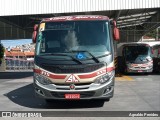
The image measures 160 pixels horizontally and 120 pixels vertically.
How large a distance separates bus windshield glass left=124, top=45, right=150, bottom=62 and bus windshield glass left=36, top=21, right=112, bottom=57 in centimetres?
1314

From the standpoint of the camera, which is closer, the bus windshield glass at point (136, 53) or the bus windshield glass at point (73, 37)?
the bus windshield glass at point (73, 37)

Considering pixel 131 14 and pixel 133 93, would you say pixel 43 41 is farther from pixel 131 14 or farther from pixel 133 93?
pixel 131 14

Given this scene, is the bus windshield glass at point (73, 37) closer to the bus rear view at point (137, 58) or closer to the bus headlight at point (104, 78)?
the bus headlight at point (104, 78)

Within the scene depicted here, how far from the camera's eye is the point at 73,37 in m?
10.2

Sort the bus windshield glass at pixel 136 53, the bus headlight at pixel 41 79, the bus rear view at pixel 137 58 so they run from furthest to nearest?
the bus windshield glass at pixel 136 53 → the bus rear view at pixel 137 58 → the bus headlight at pixel 41 79

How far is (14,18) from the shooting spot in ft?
85.5

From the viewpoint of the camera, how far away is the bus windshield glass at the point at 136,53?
23.1 m

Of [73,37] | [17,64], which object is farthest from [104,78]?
[17,64]

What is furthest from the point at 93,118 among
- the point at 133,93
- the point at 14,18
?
the point at 14,18

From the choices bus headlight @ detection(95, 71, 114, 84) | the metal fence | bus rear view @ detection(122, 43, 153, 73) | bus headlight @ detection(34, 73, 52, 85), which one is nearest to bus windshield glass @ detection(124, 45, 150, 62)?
bus rear view @ detection(122, 43, 153, 73)

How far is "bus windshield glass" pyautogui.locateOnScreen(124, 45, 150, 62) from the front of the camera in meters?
23.1

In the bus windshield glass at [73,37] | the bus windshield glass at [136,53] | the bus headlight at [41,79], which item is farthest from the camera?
the bus windshield glass at [136,53]

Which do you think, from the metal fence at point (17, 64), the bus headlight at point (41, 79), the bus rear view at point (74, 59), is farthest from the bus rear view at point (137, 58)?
the metal fence at point (17, 64)

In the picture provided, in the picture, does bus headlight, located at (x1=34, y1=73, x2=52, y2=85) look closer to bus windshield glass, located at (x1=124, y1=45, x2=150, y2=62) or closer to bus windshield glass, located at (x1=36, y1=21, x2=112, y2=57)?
bus windshield glass, located at (x1=36, y1=21, x2=112, y2=57)
